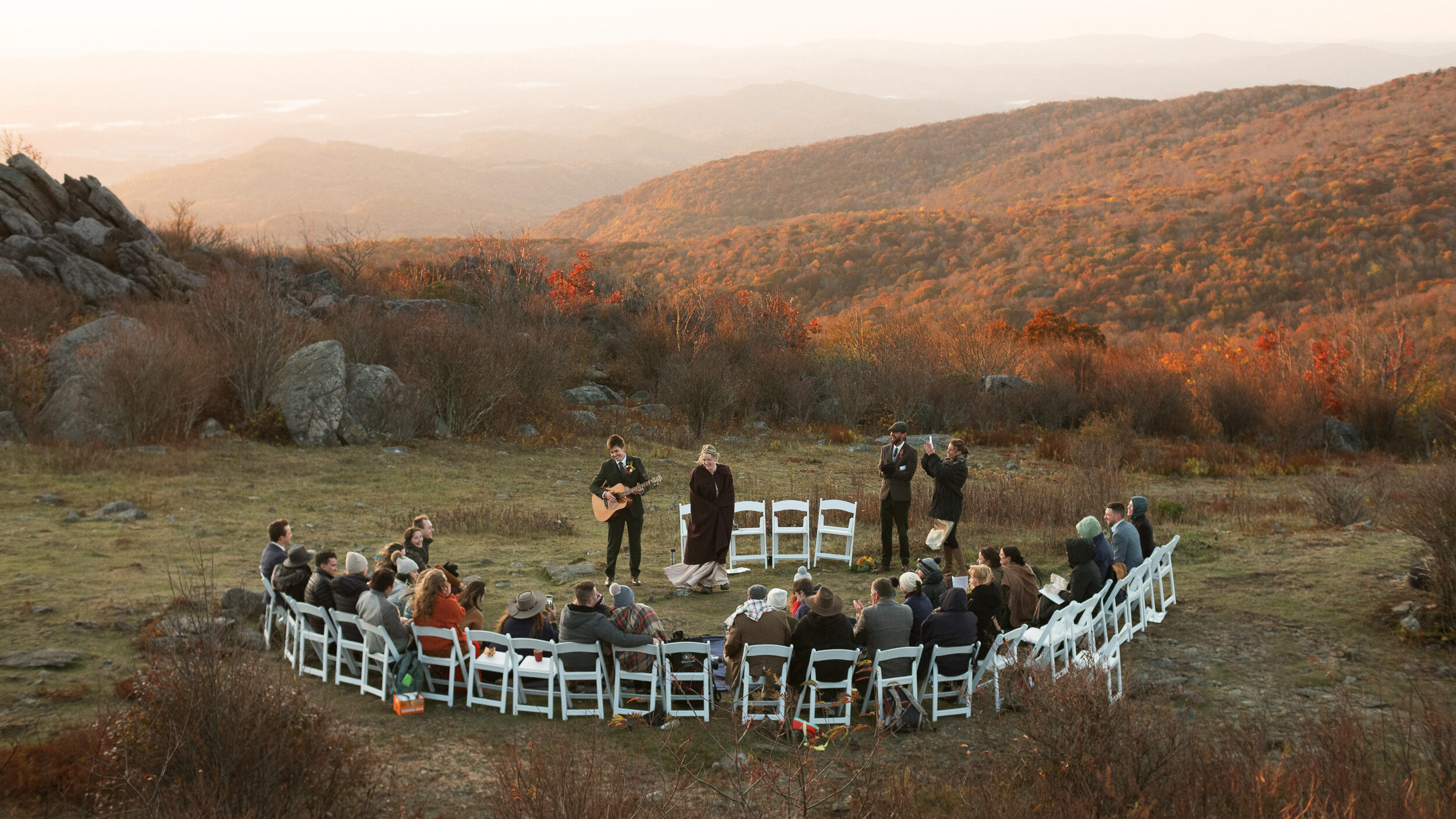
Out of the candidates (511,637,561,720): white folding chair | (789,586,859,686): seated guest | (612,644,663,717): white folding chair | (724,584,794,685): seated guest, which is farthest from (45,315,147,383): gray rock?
(789,586,859,686): seated guest

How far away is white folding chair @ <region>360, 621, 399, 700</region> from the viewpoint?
727 centimetres

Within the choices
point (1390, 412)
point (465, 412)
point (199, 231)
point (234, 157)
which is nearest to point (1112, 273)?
point (1390, 412)

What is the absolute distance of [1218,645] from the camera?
9062 mm

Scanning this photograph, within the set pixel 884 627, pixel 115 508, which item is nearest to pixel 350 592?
pixel 884 627

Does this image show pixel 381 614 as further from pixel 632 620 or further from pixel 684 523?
pixel 684 523

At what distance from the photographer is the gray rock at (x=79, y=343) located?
18312mm

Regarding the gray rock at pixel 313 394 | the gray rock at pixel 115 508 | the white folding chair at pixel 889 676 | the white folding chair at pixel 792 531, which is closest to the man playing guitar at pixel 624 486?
the white folding chair at pixel 792 531

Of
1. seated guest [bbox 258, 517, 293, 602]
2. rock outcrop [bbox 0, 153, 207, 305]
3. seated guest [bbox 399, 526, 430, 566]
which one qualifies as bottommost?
seated guest [bbox 399, 526, 430, 566]

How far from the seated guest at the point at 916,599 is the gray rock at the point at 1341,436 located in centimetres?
2148

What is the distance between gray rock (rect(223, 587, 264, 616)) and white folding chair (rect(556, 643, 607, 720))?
3.54 metres

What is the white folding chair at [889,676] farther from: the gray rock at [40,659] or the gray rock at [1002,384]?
the gray rock at [1002,384]

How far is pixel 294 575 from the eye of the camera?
8.38 meters

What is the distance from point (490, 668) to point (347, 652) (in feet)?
4.25

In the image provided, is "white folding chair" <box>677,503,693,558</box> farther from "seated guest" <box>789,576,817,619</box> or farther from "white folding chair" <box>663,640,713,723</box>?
"white folding chair" <box>663,640,713,723</box>
